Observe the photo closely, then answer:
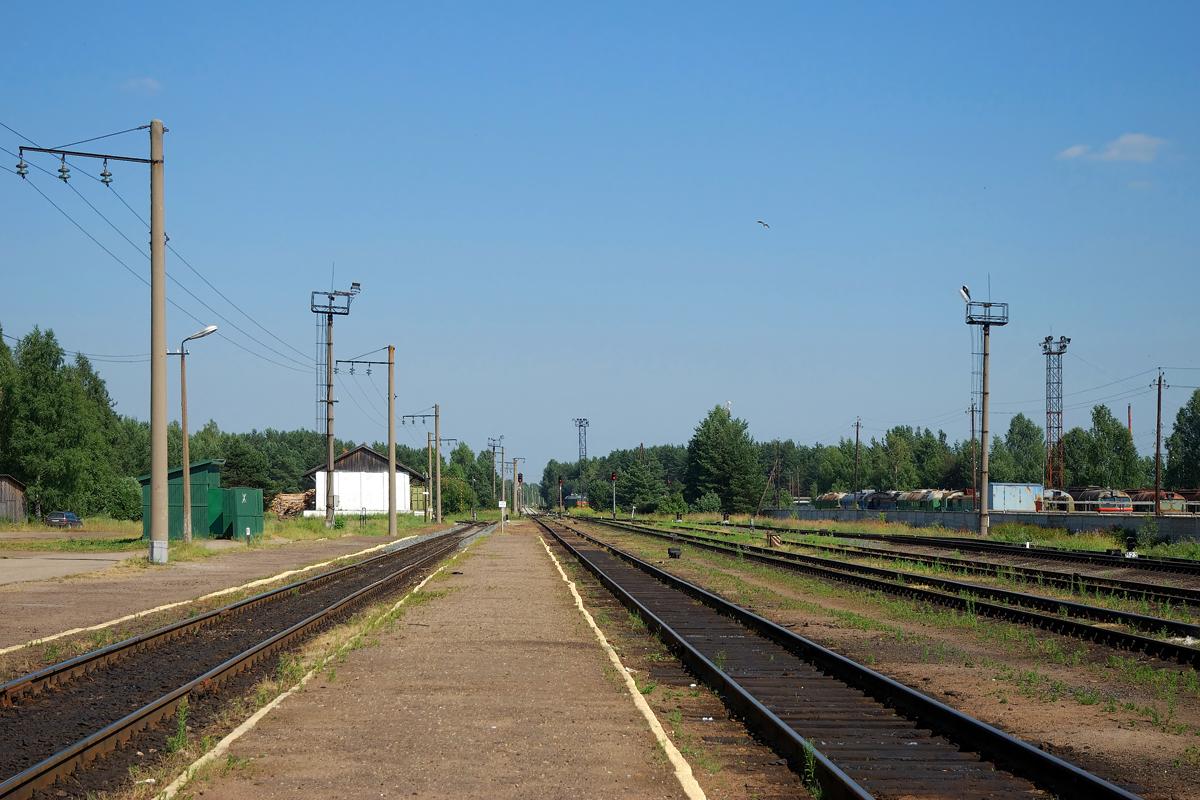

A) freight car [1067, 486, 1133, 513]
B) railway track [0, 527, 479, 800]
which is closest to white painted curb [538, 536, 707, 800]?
railway track [0, 527, 479, 800]

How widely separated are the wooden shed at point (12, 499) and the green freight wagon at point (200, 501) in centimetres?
3416

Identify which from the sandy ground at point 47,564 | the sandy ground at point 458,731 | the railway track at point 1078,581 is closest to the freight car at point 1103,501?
the railway track at point 1078,581

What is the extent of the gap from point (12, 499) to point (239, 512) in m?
39.7

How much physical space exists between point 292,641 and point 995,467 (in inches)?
6721

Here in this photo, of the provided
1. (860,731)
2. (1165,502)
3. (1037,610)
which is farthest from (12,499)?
(1165,502)

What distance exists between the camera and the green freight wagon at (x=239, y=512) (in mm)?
50000

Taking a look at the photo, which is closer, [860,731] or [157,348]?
[860,731]

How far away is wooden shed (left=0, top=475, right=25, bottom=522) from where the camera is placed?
78250mm

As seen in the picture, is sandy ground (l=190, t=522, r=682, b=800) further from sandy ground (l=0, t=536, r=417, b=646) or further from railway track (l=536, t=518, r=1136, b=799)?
sandy ground (l=0, t=536, r=417, b=646)

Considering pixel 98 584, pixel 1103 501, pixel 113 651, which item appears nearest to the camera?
pixel 113 651

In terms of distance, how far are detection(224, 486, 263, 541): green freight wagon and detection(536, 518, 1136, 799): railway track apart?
123 ft

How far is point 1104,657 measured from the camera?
567 inches

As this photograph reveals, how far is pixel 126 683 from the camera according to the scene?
39.8 feet

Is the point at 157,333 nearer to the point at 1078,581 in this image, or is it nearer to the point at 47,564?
the point at 47,564
